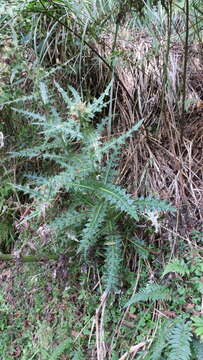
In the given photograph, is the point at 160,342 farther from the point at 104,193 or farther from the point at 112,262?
the point at 104,193

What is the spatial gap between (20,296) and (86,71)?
1.66 metres

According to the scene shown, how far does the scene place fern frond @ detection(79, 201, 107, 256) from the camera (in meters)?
1.56

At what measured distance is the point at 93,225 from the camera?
5.13ft

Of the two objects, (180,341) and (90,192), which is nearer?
(180,341)

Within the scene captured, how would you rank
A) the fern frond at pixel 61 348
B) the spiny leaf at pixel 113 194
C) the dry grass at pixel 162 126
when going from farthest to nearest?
1. the dry grass at pixel 162 126
2. the fern frond at pixel 61 348
3. the spiny leaf at pixel 113 194

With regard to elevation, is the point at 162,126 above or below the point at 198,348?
above

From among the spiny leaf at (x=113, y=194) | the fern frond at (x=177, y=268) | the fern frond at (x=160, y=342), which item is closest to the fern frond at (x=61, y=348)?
the fern frond at (x=160, y=342)

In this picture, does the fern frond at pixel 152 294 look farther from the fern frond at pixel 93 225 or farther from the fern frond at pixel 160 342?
the fern frond at pixel 93 225

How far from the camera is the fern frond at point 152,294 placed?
153 cm

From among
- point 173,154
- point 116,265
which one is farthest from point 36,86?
point 116,265

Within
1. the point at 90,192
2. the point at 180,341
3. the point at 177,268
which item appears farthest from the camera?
the point at 90,192

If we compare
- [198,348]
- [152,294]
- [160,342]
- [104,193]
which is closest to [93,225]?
[104,193]

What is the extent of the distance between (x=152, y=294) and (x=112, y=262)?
0.81ft

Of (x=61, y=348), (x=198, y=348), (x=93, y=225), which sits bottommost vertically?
(x=61, y=348)
